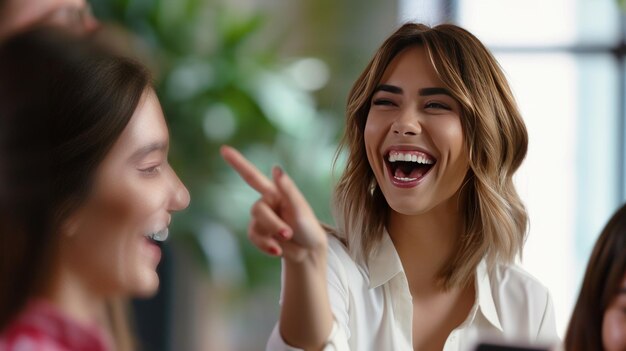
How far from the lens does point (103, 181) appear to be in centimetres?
112

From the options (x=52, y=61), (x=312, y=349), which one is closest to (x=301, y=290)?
(x=312, y=349)

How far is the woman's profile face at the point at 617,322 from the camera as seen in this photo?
1142 mm

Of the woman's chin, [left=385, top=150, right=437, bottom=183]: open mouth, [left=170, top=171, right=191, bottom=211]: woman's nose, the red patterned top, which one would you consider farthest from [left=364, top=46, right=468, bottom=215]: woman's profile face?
the red patterned top

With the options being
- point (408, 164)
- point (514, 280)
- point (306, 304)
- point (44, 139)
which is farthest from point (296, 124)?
point (44, 139)

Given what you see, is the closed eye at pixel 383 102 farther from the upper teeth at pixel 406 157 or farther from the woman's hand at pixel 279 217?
the woman's hand at pixel 279 217

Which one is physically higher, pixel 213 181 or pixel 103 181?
pixel 103 181

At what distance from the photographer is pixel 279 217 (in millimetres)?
1197

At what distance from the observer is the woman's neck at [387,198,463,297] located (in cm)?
174

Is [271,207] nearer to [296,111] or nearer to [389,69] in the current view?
[389,69]

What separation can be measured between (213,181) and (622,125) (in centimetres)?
197

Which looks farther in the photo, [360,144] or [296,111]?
[296,111]

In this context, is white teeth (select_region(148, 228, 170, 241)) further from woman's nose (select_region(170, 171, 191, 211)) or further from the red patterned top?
the red patterned top

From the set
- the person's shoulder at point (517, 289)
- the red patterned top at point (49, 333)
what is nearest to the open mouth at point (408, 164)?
the person's shoulder at point (517, 289)

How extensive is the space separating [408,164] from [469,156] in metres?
0.10
